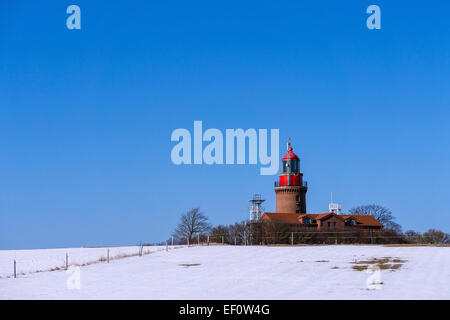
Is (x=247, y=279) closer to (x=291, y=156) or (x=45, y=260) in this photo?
(x=45, y=260)

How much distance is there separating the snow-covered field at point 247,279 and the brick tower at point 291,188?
6019 centimetres

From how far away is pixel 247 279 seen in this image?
27.1 metres

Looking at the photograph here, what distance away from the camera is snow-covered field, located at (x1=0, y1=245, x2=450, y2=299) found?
22172 millimetres

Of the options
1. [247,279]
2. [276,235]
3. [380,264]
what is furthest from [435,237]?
[247,279]

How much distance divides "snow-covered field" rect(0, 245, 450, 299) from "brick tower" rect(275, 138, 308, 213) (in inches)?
2370

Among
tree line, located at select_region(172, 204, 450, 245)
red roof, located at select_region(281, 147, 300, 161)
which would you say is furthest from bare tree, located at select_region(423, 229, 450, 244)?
red roof, located at select_region(281, 147, 300, 161)

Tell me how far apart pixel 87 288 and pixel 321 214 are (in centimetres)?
7934

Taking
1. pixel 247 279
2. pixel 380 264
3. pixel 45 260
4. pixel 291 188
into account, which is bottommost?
pixel 45 260

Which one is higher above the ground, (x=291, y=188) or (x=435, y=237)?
(x=291, y=188)

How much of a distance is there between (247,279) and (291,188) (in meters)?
74.0

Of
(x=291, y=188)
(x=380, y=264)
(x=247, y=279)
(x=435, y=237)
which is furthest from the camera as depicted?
(x=291, y=188)

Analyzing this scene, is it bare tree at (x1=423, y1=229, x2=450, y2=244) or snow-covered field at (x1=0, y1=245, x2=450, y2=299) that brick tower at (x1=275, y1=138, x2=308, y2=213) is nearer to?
bare tree at (x1=423, y1=229, x2=450, y2=244)
